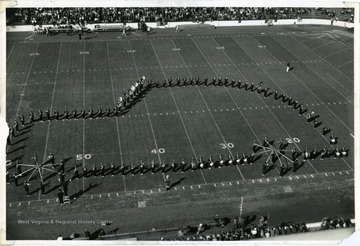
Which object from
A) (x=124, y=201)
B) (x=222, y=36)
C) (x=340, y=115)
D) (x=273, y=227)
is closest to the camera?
(x=273, y=227)

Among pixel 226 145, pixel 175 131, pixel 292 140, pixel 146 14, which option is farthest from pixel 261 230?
Result: pixel 146 14

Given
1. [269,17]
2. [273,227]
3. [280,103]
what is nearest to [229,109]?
[280,103]

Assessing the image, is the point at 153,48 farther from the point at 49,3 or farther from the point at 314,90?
the point at 49,3

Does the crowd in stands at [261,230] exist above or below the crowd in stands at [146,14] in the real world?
below

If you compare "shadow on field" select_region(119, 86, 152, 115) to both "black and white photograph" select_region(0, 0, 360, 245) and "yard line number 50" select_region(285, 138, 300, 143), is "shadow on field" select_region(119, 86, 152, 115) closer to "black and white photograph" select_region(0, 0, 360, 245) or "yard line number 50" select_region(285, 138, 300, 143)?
"black and white photograph" select_region(0, 0, 360, 245)

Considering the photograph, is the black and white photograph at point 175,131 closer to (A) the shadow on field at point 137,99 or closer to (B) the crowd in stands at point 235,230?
(B) the crowd in stands at point 235,230

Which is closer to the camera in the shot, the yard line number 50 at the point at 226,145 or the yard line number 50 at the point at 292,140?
the yard line number 50 at the point at 226,145

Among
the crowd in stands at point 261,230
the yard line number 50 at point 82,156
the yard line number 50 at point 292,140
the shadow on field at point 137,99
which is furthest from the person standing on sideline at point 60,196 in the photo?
the yard line number 50 at point 292,140
